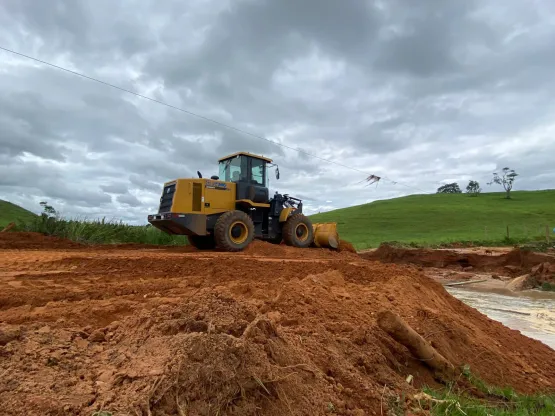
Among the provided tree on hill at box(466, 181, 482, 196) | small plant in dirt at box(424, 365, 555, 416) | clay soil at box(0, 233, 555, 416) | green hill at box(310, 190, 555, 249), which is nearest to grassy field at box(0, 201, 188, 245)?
clay soil at box(0, 233, 555, 416)

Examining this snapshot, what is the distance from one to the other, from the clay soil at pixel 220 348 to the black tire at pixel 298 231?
7466 millimetres

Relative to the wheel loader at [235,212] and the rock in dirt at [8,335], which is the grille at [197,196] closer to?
the wheel loader at [235,212]

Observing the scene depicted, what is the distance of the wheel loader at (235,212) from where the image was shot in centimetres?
1209

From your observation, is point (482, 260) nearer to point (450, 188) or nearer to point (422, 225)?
point (422, 225)

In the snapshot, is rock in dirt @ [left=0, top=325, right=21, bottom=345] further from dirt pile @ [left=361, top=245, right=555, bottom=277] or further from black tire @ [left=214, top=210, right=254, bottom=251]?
dirt pile @ [left=361, top=245, right=555, bottom=277]

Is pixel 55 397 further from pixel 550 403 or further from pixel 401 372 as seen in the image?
pixel 550 403

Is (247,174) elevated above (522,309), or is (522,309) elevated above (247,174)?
(247,174)

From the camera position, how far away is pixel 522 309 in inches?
416

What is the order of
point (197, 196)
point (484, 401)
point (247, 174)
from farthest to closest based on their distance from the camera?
point (247, 174), point (197, 196), point (484, 401)

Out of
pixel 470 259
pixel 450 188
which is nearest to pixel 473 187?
pixel 450 188

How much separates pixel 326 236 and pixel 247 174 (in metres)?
4.19

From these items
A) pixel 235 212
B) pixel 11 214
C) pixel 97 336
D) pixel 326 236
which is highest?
pixel 11 214

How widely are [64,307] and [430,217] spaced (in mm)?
59941

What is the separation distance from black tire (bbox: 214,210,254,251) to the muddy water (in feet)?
22.1
